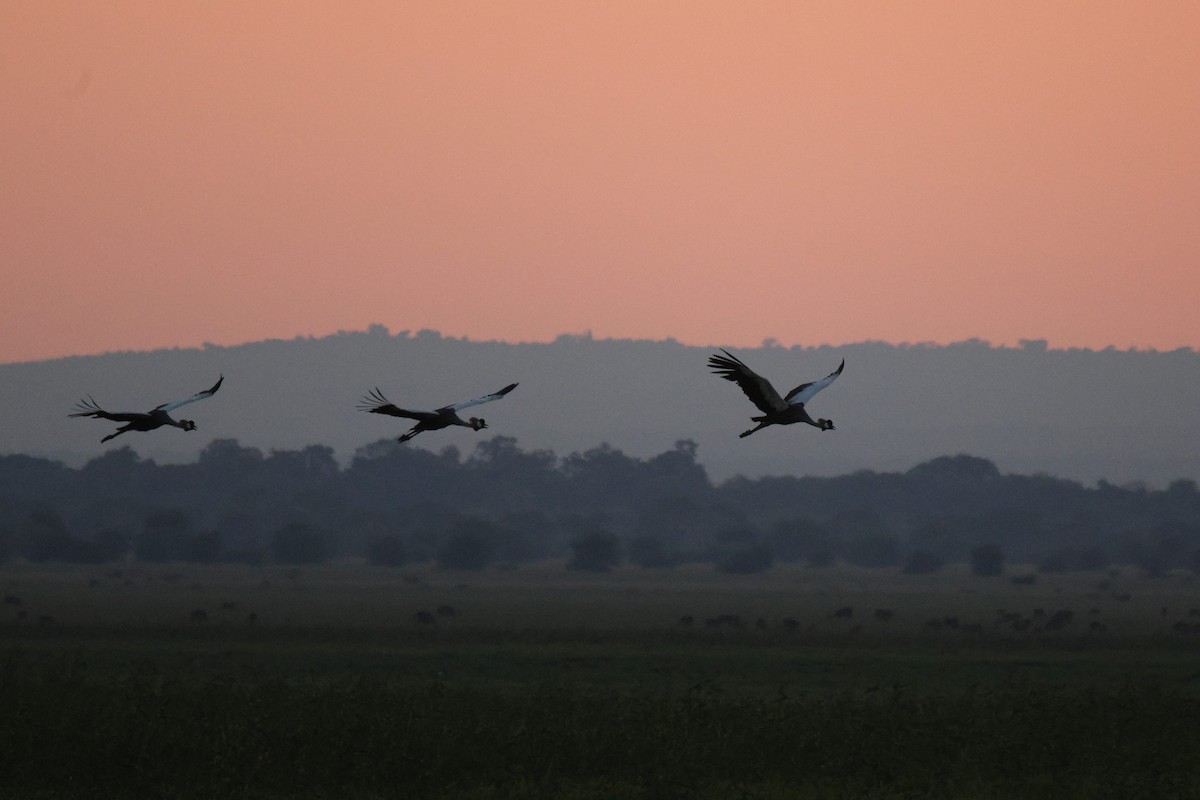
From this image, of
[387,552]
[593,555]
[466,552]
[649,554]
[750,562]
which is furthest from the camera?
[649,554]

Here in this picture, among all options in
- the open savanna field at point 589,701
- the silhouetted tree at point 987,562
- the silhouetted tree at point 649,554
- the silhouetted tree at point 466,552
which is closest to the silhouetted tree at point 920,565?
the silhouetted tree at point 987,562

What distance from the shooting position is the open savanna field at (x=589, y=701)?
1040 inches

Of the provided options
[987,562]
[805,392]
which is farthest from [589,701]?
[987,562]

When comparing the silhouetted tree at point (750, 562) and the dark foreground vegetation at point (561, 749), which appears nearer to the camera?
the dark foreground vegetation at point (561, 749)

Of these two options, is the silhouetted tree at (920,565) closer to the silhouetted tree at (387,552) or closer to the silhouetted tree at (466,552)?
the silhouetted tree at (466,552)

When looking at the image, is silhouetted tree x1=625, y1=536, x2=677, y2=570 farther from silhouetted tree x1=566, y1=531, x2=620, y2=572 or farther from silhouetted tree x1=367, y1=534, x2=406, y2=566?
silhouetted tree x1=367, y1=534, x2=406, y2=566

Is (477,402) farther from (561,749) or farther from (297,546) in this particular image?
(297,546)

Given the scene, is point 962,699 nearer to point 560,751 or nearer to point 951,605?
point 560,751

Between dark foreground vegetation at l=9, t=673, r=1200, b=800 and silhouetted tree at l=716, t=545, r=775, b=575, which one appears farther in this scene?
silhouetted tree at l=716, t=545, r=775, b=575

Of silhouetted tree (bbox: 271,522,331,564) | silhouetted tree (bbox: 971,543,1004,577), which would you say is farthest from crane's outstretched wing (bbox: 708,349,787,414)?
silhouetted tree (bbox: 271,522,331,564)

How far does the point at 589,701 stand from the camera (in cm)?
3117

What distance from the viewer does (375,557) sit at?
614 ft

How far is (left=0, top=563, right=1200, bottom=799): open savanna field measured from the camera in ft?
86.7

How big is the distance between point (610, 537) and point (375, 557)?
88.4 feet
